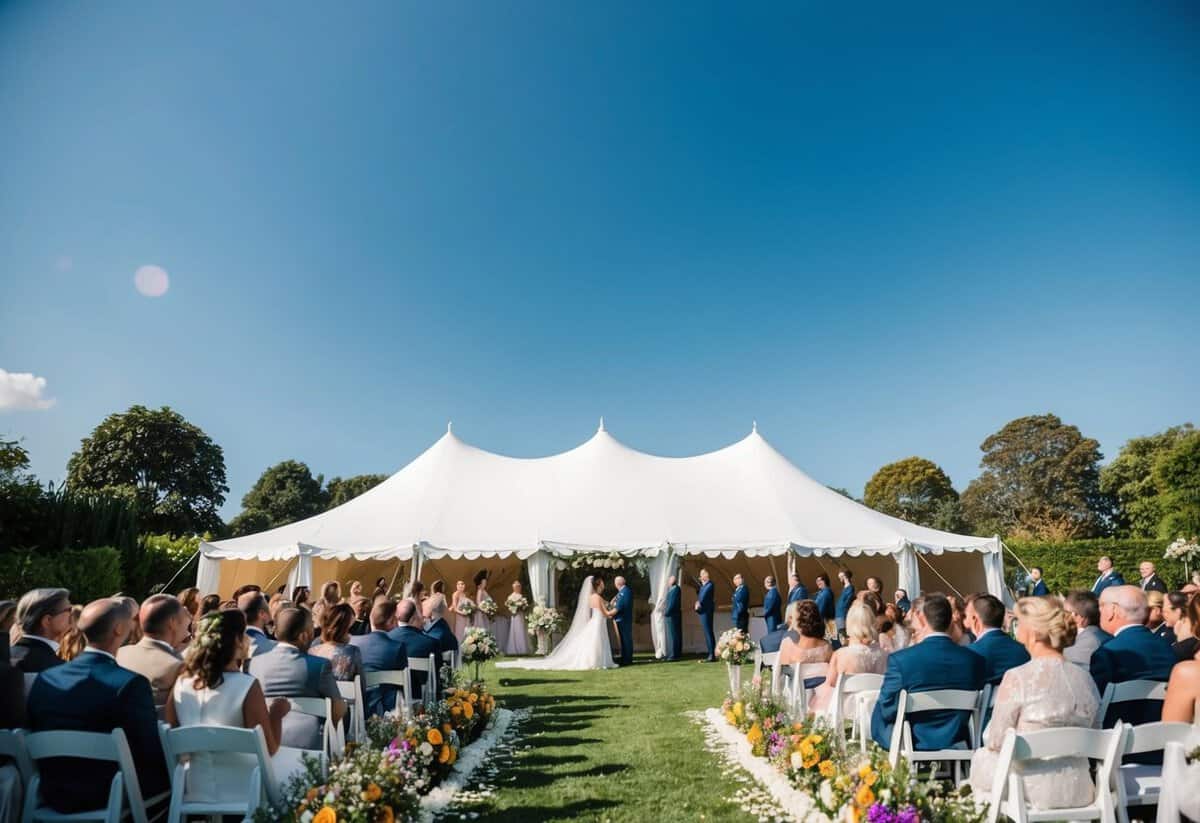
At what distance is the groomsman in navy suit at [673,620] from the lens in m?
14.8

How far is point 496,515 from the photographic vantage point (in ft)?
55.5

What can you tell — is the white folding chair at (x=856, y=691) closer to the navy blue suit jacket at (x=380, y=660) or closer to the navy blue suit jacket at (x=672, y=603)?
the navy blue suit jacket at (x=380, y=660)

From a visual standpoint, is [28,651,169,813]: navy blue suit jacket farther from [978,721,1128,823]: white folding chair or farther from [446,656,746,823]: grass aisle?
[978,721,1128,823]: white folding chair

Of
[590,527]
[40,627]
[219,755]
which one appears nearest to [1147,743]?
[219,755]

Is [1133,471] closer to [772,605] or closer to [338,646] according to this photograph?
[772,605]

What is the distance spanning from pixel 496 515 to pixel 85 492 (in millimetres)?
8338

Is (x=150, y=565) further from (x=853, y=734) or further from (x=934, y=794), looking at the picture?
(x=934, y=794)

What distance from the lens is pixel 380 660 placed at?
6.14 metres

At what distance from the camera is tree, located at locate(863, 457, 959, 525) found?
176 ft

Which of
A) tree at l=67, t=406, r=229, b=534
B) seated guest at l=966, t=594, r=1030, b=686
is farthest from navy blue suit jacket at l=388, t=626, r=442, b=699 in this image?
tree at l=67, t=406, r=229, b=534

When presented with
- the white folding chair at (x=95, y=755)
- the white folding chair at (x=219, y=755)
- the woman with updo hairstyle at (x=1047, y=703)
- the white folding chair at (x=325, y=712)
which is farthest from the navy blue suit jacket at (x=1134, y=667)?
the white folding chair at (x=95, y=755)

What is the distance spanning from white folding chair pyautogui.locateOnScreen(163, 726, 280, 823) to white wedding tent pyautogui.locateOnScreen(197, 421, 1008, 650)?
1158 centimetres

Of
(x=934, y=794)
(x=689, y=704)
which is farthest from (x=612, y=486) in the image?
(x=934, y=794)

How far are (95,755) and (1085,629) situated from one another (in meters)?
5.82
